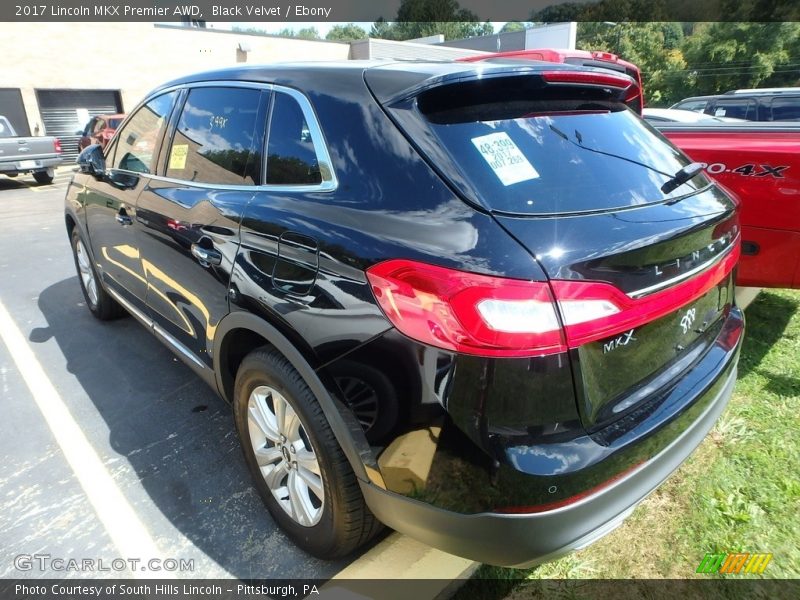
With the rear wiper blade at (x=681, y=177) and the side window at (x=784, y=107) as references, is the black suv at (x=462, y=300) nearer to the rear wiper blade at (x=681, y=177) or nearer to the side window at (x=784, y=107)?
the rear wiper blade at (x=681, y=177)

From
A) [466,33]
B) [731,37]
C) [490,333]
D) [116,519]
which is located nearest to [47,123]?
[116,519]

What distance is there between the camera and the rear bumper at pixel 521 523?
1.53 m

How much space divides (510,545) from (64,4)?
2380 cm

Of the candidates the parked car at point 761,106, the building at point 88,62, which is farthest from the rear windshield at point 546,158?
the building at point 88,62

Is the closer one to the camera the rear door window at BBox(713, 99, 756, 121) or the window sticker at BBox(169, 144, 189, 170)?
the window sticker at BBox(169, 144, 189, 170)

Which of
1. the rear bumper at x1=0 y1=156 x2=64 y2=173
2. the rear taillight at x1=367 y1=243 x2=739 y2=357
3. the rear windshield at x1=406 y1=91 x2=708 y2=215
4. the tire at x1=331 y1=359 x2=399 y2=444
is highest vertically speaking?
the rear windshield at x1=406 y1=91 x2=708 y2=215

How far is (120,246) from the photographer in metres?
3.43

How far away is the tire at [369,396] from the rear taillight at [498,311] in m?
0.20

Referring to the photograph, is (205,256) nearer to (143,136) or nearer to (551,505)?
(143,136)

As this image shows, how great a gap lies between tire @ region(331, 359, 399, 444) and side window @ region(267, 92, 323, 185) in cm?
71

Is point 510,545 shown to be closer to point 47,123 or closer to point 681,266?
point 681,266

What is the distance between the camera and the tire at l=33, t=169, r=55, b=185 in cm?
1450

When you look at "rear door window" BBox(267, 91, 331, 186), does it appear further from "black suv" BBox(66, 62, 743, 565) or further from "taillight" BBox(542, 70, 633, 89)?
"taillight" BBox(542, 70, 633, 89)

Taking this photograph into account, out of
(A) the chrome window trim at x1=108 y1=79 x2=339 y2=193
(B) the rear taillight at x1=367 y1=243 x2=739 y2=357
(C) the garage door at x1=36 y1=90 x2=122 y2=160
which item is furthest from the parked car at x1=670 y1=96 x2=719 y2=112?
(C) the garage door at x1=36 y1=90 x2=122 y2=160
